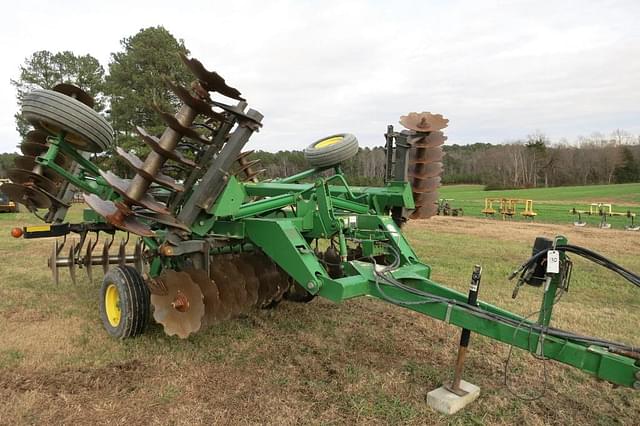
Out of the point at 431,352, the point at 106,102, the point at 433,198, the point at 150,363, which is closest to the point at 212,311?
the point at 150,363

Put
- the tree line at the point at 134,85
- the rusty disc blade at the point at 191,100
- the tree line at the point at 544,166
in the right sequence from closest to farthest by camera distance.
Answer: the rusty disc blade at the point at 191,100 → the tree line at the point at 134,85 → the tree line at the point at 544,166

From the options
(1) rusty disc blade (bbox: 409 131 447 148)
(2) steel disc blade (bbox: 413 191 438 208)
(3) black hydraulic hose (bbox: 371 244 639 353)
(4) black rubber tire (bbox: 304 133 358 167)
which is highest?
(1) rusty disc blade (bbox: 409 131 447 148)

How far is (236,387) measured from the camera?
3.54 meters

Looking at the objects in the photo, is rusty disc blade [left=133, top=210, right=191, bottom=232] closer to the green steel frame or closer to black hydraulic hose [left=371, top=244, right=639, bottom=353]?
the green steel frame

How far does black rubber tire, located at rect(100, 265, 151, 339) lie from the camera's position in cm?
429

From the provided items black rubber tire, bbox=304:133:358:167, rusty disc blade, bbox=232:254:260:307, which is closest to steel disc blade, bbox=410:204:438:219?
black rubber tire, bbox=304:133:358:167

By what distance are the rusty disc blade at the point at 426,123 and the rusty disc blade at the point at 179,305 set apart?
250 centimetres

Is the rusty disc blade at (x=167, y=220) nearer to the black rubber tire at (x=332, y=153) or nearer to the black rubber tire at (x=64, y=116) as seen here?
the black rubber tire at (x=64, y=116)

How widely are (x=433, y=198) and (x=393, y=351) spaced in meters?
1.66

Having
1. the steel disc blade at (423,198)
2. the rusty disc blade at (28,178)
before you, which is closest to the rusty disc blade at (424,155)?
the steel disc blade at (423,198)

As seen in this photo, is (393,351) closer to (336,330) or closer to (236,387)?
(336,330)

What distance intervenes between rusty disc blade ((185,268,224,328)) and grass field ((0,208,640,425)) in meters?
0.33

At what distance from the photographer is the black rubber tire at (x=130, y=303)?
429 centimetres

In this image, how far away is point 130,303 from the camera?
14.1ft
